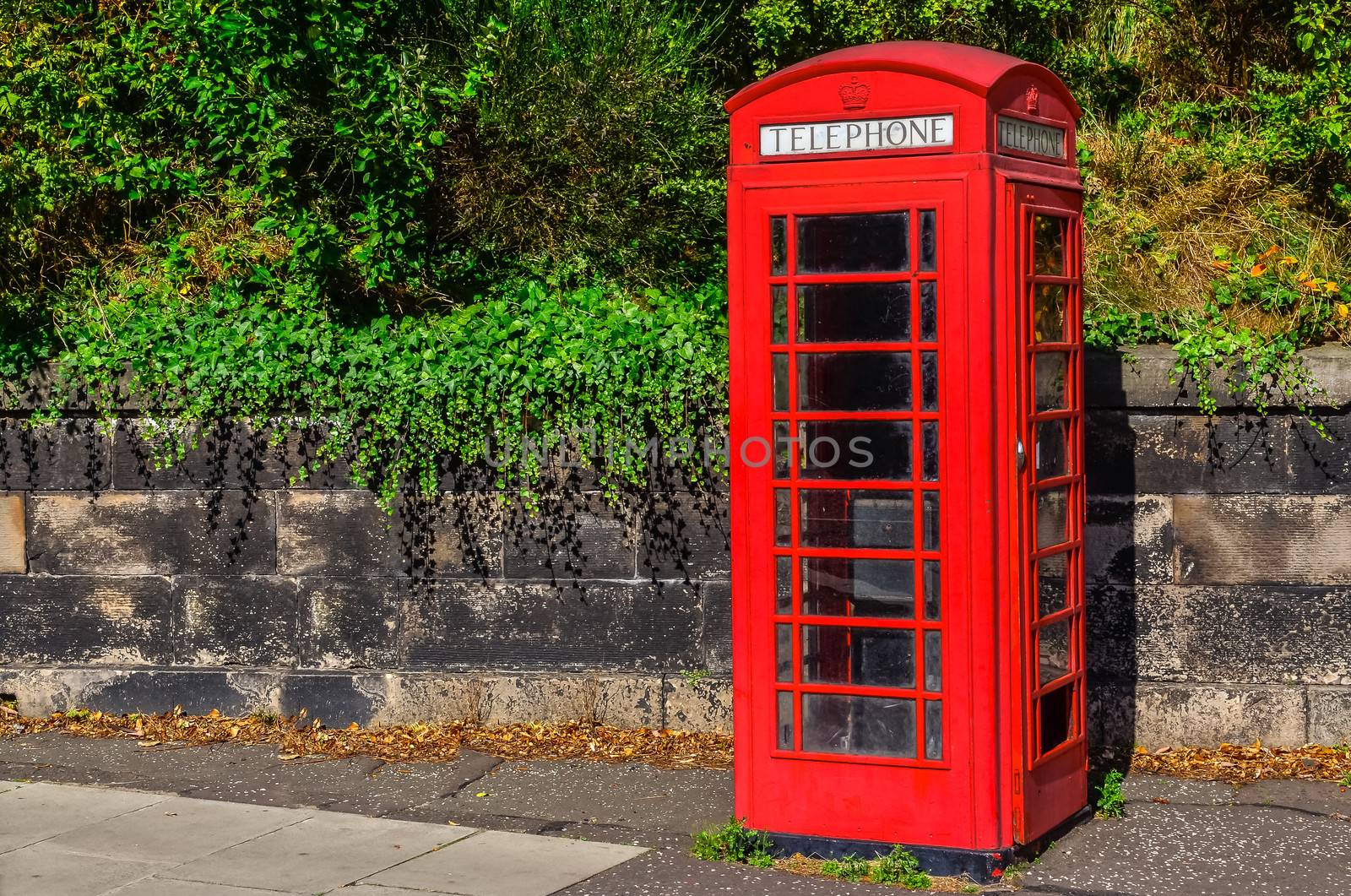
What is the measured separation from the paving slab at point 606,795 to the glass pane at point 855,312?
2.18 metres

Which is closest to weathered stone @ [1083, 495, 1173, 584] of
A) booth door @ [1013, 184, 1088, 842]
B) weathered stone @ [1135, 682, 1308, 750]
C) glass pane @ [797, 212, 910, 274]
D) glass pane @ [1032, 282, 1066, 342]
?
weathered stone @ [1135, 682, 1308, 750]

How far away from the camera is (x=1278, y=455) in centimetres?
664

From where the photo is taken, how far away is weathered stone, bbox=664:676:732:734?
277 inches

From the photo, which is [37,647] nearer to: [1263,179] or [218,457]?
[218,457]

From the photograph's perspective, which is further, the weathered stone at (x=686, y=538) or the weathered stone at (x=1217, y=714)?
the weathered stone at (x=686, y=538)

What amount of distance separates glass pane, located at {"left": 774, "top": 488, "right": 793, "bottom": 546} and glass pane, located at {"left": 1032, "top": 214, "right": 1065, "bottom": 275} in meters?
1.24

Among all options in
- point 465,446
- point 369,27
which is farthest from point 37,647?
point 369,27

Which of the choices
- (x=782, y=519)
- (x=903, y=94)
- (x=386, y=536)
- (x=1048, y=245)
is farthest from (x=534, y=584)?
(x=903, y=94)

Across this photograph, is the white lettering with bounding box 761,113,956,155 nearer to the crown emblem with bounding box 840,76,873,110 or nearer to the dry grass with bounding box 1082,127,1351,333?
the crown emblem with bounding box 840,76,873,110

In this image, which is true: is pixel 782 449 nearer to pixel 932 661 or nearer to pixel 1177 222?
pixel 932 661

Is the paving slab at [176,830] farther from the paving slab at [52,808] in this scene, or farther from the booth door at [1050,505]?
the booth door at [1050,505]

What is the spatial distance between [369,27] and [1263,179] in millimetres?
5451

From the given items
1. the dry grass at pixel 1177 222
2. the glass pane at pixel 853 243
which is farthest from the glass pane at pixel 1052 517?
the dry grass at pixel 1177 222

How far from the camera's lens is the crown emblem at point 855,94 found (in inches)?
197
